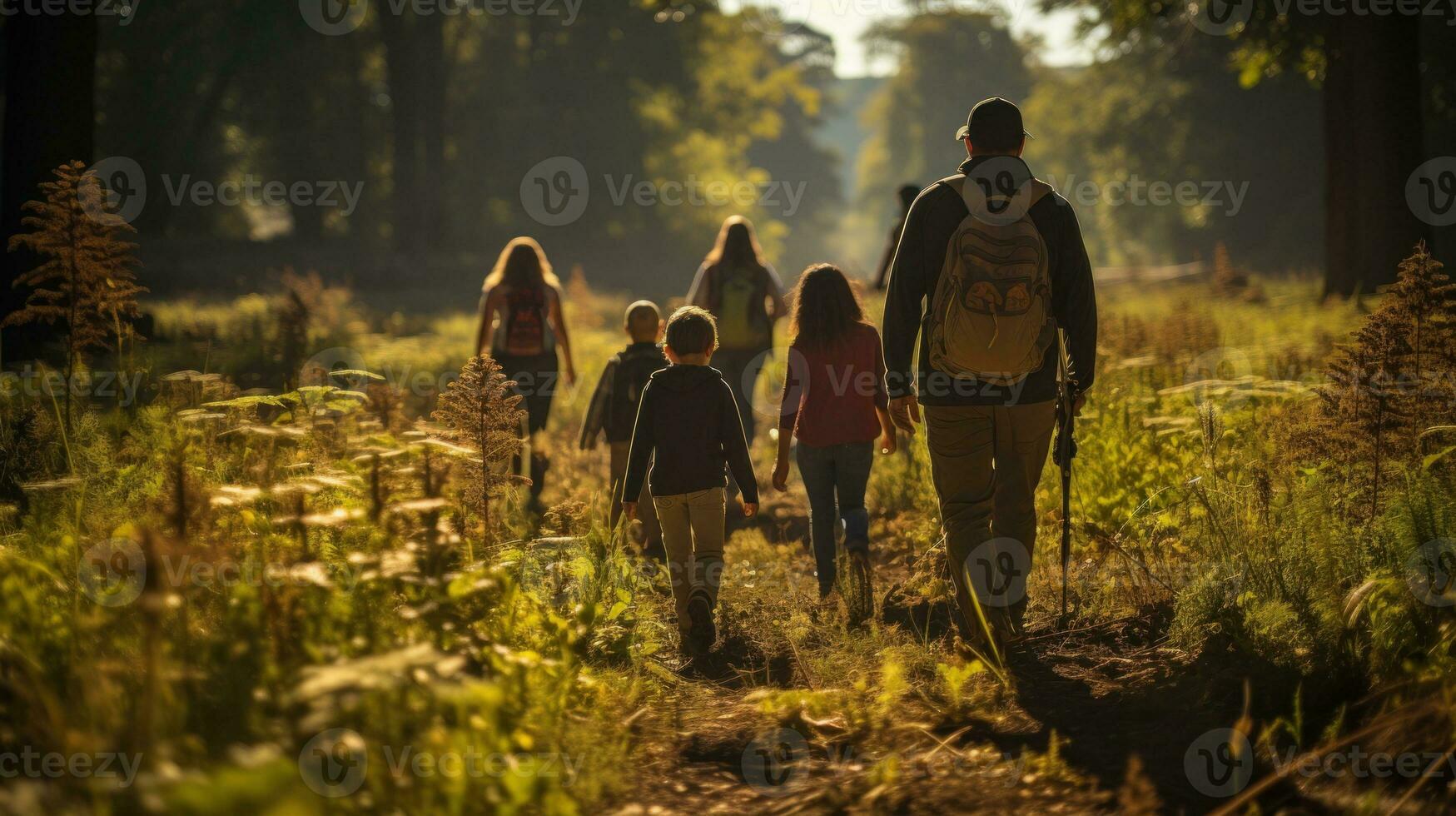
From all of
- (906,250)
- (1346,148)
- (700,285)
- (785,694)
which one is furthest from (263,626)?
(1346,148)

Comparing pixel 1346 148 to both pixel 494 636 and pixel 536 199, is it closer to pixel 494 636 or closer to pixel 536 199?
pixel 494 636

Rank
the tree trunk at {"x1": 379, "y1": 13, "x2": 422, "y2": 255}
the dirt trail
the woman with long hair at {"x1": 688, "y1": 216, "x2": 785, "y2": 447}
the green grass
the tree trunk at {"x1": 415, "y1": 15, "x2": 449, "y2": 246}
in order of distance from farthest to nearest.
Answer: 1. the tree trunk at {"x1": 415, "y1": 15, "x2": 449, "y2": 246}
2. the tree trunk at {"x1": 379, "y1": 13, "x2": 422, "y2": 255}
3. the woman with long hair at {"x1": 688, "y1": 216, "x2": 785, "y2": 447}
4. the dirt trail
5. the green grass

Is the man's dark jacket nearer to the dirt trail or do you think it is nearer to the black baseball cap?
the black baseball cap

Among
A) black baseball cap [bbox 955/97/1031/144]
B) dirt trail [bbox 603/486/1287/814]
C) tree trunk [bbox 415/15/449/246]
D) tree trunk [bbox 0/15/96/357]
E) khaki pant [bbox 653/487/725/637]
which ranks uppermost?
tree trunk [bbox 415/15/449/246]

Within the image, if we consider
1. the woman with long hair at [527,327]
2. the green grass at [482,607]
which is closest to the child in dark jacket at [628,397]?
the green grass at [482,607]

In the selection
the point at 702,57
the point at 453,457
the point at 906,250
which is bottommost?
the point at 453,457

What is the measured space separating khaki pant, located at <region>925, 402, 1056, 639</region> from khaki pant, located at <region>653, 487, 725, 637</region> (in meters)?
1.26

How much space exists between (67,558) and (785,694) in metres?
2.86

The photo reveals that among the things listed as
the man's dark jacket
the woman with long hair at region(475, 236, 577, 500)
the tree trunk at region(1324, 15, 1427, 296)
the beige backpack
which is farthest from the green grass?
the tree trunk at region(1324, 15, 1427, 296)

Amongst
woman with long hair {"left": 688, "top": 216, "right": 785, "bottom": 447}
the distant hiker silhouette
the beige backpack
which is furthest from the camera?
the distant hiker silhouette

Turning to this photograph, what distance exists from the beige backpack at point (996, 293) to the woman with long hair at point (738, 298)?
394 centimetres

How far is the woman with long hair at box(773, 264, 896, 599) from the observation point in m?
6.40

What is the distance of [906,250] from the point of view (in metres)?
4.91

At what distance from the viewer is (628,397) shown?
7441 mm
